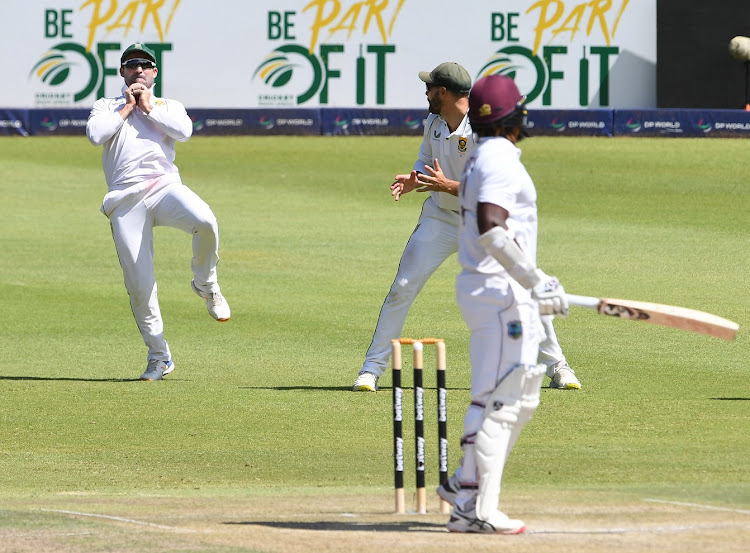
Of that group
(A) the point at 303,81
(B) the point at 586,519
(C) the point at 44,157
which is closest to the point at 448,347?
(B) the point at 586,519

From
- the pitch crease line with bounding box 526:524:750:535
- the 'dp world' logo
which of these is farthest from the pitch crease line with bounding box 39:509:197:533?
the 'dp world' logo

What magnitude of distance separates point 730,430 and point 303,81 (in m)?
30.2

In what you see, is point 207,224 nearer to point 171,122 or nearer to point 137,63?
point 171,122

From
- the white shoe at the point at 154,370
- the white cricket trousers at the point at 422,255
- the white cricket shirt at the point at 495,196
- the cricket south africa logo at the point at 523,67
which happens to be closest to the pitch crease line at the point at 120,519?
A: the white cricket shirt at the point at 495,196

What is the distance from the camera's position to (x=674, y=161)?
29625mm

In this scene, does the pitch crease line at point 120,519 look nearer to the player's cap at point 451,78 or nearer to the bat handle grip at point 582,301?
the bat handle grip at point 582,301

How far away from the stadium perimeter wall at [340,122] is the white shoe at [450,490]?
27484 mm

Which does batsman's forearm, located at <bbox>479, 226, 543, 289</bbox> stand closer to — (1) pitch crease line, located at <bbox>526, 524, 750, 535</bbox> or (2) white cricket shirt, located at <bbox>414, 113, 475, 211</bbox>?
(1) pitch crease line, located at <bbox>526, 524, 750, 535</bbox>

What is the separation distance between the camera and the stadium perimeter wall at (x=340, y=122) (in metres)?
33.7

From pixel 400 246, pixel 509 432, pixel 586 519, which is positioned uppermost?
pixel 509 432

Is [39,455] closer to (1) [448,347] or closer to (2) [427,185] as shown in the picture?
(2) [427,185]

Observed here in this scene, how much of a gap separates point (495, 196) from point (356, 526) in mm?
1536

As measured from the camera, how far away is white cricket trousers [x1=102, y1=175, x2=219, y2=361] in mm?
11086

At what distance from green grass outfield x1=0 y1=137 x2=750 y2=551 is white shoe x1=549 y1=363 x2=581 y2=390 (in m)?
0.13
